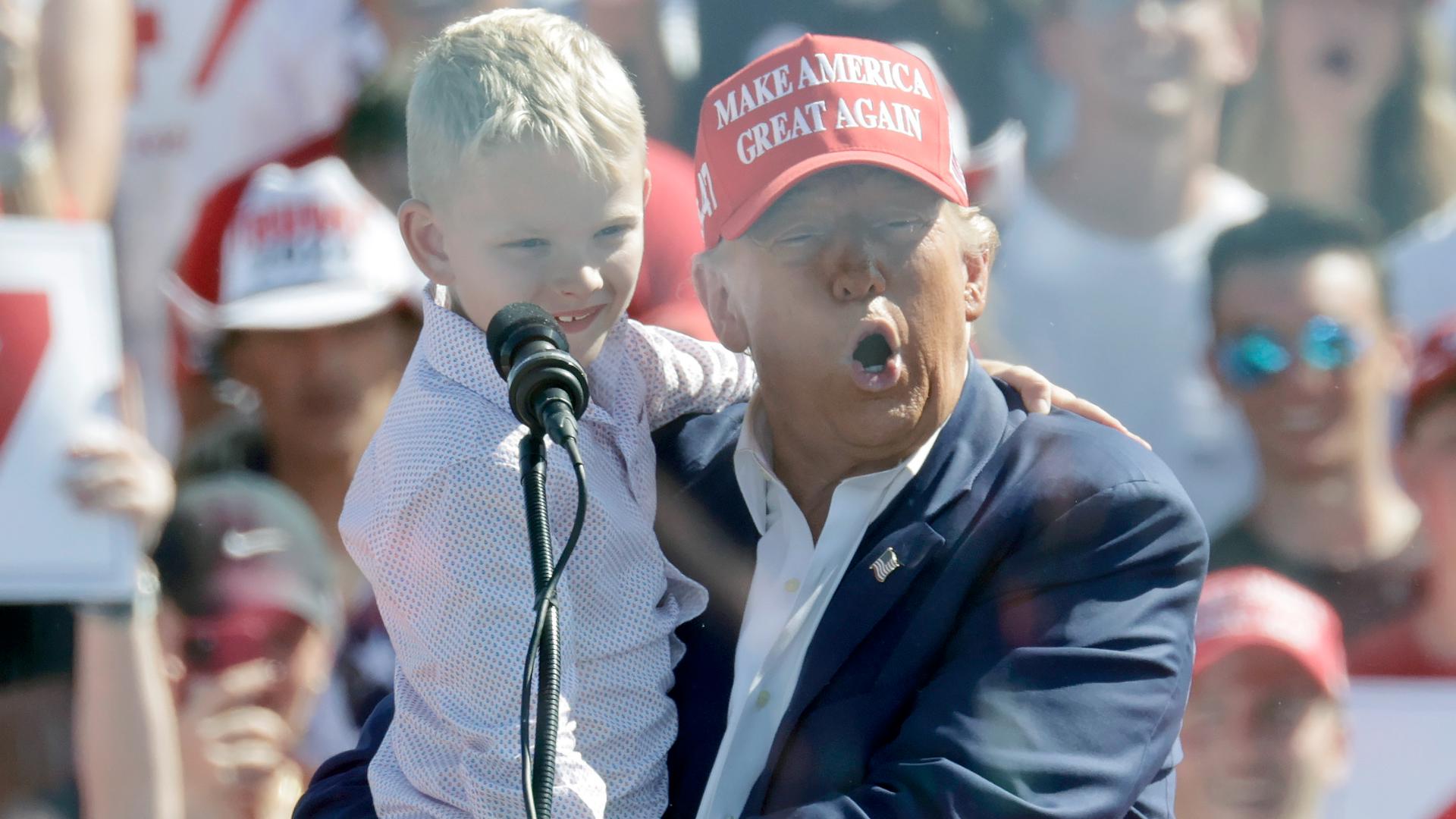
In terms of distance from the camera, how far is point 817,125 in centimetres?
194

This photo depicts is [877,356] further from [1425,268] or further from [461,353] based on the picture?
[1425,268]

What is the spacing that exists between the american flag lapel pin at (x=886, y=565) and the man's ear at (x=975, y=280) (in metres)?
0.27

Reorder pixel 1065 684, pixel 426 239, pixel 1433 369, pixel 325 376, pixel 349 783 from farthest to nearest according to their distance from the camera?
pixel 325 376, pixel 1433 369, pixel 349 783, pixel 426 239, pixel 1065 684

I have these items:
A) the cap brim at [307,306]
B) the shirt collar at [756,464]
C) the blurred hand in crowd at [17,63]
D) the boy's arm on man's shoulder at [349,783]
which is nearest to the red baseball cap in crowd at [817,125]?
the shirt collar at [756,464]

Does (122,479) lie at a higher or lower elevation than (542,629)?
lower

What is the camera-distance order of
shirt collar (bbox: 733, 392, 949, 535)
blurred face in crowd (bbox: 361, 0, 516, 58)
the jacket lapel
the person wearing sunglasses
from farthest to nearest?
blurred face in crowd (bbox: 361, 0, 516, 58)
the person wearing sunglasses
shirt collar (bbox: 733, 392, 949, 535)
the jacket lapel

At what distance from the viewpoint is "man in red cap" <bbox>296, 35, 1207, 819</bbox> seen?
1772 millimetres

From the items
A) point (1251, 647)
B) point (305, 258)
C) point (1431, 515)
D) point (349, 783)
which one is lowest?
point (1251, 647)

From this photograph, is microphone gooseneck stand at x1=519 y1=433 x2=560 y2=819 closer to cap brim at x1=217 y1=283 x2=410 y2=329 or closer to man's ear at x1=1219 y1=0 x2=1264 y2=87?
cap brim at x1=217 y1=283 x2=410 y2=329

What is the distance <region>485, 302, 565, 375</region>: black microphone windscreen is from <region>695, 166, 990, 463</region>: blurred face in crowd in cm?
38

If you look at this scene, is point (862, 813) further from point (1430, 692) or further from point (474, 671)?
point (1430, 692)

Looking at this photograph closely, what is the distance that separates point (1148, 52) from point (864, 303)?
2.58 metres

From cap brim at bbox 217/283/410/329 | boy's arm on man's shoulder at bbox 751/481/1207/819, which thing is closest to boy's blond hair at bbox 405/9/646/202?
boy's arm on man's shoulder at bbox 751/481/1207/819

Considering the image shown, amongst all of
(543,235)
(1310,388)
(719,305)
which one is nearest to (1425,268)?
(1310,388)
